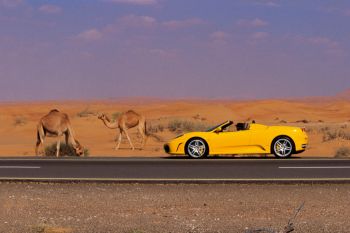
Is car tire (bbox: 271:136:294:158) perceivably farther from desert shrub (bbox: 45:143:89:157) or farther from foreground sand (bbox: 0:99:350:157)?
desert shrub (bbox: 45:143:89:157)

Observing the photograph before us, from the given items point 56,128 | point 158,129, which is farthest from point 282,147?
point 158,129

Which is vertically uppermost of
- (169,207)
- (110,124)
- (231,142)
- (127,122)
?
(127,122)

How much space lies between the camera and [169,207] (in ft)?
41.7

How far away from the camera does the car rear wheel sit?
23.5 m

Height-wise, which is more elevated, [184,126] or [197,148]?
[184,126]

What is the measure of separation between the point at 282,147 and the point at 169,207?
37.6ft

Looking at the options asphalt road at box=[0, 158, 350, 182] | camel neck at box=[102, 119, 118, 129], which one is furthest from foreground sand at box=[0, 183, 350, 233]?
camel neck at box=[102, 119, 118, 129]

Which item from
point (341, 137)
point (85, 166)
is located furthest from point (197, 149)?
point (341, 137)

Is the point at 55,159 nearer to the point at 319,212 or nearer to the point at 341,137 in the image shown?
the point at 319,212

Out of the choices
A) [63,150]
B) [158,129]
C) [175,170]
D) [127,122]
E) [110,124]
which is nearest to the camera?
[175,170]

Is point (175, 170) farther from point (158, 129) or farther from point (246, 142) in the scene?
point (158, 129)

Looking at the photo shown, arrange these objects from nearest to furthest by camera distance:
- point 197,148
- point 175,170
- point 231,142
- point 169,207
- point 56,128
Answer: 1. point 169,207
2. point 175,170
3. point 231,142
4. point 197,148
5. point 56,128

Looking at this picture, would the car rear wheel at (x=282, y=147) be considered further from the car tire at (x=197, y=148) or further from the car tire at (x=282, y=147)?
the car tire at (x=197, y=148)

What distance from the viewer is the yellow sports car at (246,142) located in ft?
76.7
